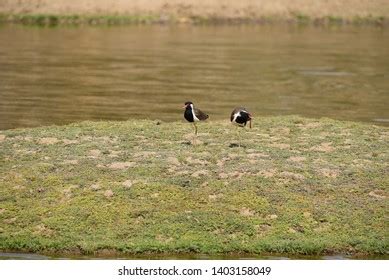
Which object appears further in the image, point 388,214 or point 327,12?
point 327,12

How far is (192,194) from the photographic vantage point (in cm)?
1438

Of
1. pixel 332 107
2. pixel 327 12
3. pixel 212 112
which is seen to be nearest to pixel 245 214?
pixel 212 112

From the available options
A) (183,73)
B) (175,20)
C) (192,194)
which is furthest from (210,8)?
(192,194)

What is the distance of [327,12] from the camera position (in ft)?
207

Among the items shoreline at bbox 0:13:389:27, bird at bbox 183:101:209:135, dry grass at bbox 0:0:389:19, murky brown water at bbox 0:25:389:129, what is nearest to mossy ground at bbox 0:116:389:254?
bird at bbox 183:101:209:135

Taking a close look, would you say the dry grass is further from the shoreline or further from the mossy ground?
the mossy ground

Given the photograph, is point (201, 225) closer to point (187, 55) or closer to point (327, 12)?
point (187, 55)

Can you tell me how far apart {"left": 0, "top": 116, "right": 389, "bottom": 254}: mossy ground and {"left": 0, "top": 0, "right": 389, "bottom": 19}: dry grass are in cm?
4385

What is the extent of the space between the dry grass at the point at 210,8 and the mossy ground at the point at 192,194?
43.9m

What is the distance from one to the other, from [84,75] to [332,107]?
11188 mm

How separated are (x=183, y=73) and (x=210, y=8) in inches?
1070

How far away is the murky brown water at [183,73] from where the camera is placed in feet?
90.2

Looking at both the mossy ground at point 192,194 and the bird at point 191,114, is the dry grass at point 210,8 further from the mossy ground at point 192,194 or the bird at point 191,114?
the mossy ground at point 192,194

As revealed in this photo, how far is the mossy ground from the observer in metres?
13.2
